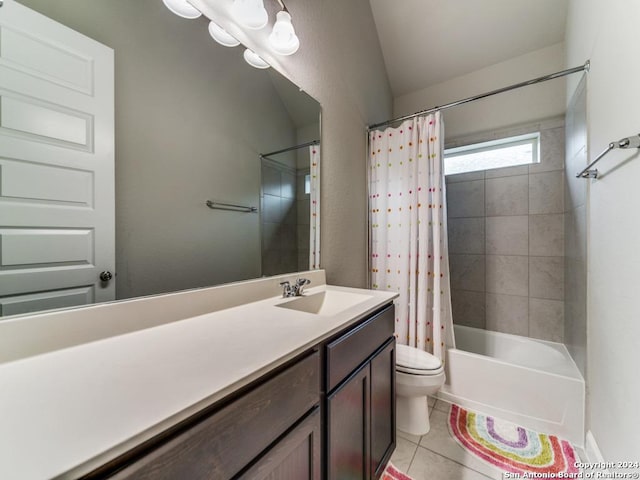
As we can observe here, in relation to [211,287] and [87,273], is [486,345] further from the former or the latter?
[87,273]

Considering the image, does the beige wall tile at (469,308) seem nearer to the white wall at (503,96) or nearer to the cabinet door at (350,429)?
the white wall at (503,96)

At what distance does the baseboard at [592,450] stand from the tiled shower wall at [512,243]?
91 centimetres

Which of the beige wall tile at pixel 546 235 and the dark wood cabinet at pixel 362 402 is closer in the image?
the dark wood cabinet at pixel 362 402

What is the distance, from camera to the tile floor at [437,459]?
1229 mm

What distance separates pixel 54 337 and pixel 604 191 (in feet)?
6.69

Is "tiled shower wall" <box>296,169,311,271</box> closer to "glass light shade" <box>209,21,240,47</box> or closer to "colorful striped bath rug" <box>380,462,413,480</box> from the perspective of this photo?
"glass light shade" <box>209,21,240,47</box>

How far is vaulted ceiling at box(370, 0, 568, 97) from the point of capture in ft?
6.19

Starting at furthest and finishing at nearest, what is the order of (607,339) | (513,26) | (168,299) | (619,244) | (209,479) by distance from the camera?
(513,26)
(607,339)
(619,244)
(168,299)
(209,479)

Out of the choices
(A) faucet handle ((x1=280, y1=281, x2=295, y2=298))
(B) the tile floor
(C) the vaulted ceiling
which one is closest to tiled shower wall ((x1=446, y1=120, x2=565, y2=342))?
(C) the vaulted ceiling

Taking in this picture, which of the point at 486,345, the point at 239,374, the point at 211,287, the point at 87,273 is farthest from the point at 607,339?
the point at 87,273

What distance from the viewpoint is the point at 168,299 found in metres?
0.85

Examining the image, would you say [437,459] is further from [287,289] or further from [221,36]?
[221,36]

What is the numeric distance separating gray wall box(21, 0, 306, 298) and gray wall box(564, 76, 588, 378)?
1.80 metres

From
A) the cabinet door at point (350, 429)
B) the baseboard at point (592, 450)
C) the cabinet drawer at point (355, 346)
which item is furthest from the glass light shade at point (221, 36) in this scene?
the baseboard at point (592, 450)
